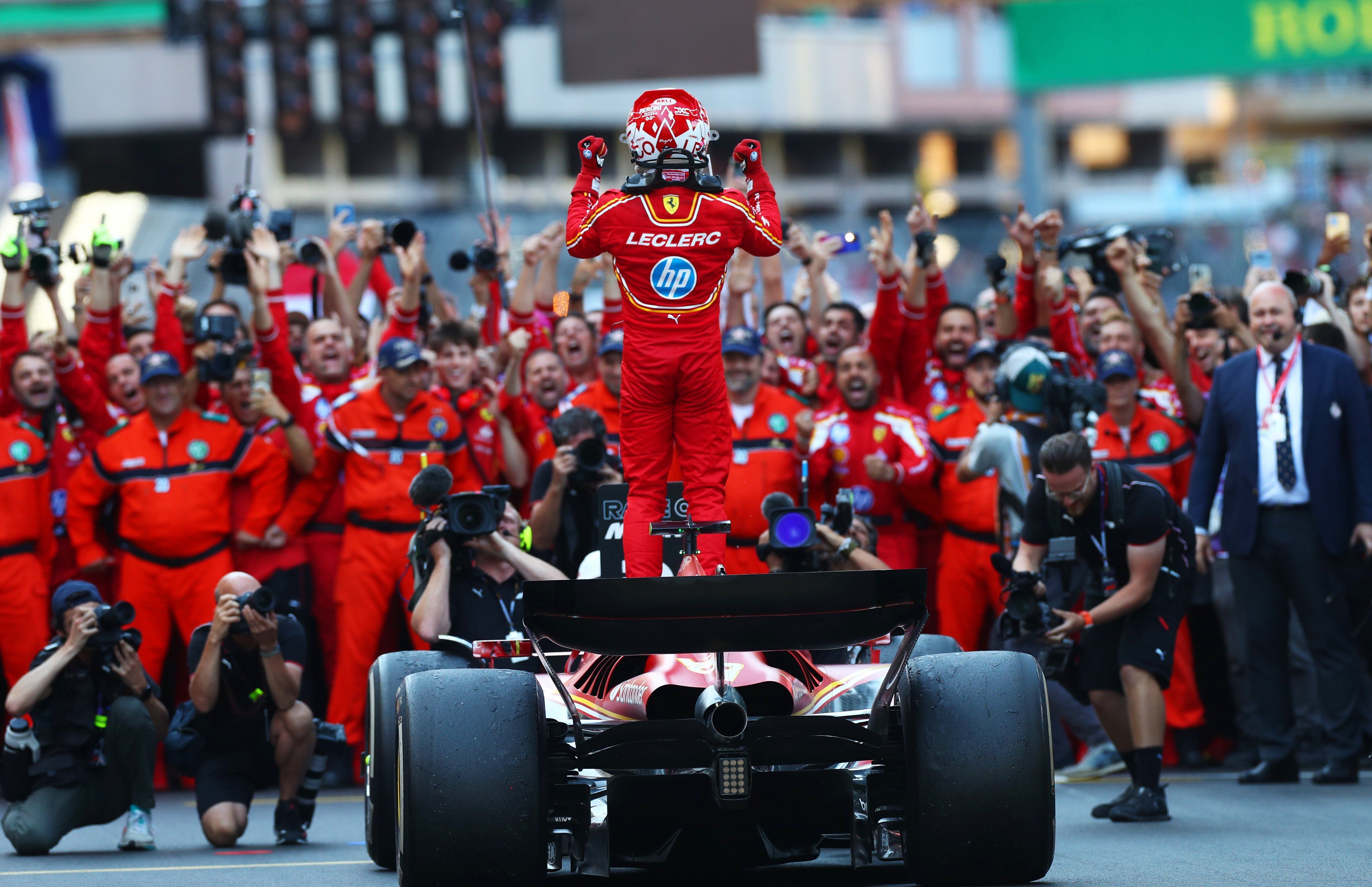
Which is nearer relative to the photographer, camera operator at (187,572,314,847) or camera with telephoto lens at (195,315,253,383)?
camera operator at (187,572,314,847)

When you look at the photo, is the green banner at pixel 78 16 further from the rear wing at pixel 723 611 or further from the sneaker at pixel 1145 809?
the rear wing at pixel 723 611

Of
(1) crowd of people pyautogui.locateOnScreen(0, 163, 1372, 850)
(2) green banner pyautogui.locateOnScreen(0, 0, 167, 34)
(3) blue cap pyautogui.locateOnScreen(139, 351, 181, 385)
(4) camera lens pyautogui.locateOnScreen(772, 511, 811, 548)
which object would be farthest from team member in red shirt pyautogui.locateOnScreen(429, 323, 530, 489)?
(2) green banner pyautogui.locateOnScreen(0, 0, 167, 34)

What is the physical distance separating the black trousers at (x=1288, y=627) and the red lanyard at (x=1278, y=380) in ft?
1.44

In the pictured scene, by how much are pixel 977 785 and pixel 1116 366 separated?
14.0 ft

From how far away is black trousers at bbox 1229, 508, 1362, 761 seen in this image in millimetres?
8641

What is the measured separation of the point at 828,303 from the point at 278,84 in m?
9.32

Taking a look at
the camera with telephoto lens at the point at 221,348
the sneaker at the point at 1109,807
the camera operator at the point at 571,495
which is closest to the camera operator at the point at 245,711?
the camera operator at the point at 571,495

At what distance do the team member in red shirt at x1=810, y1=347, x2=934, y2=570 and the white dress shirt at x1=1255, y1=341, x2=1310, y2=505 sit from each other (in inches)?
64.5

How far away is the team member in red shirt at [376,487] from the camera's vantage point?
9.53 metres

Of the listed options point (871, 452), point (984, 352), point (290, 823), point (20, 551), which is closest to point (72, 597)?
point (290, 823)

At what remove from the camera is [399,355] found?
9.55 metres

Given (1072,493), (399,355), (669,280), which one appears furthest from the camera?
(399,355)

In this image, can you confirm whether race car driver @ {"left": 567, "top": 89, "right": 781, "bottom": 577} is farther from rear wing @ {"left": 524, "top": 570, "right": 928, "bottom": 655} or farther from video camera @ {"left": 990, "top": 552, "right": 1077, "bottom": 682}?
rear wing @ {"left": 524, "top": 570, "right": 928, "bottom": 655}

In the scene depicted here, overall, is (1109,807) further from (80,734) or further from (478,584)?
(80,734)
